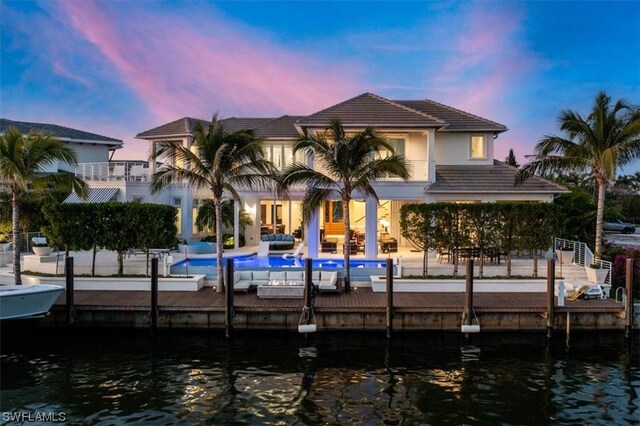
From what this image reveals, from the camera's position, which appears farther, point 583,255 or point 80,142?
point 80,142

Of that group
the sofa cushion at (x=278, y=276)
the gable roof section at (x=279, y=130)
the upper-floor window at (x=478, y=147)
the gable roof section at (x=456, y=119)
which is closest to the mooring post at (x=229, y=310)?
the sofa cushion at (x=278, y=276)

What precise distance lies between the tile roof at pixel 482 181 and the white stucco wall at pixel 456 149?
1.99 feet

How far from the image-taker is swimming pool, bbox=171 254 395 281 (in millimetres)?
18562

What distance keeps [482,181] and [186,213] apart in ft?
62.0

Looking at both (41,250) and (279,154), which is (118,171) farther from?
(279,154)

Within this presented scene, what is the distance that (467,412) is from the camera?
9375 millimetres

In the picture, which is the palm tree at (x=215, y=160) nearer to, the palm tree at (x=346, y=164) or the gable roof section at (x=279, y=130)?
the palm tree at (x=346, y=164)

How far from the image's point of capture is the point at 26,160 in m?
16.4

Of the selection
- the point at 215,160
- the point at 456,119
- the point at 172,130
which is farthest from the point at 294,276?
the point at 172,130

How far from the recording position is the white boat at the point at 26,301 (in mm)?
13133

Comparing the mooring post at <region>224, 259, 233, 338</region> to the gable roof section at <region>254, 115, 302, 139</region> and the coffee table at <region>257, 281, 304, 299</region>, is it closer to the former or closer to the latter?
the coffee table at <region>257, 281, 304, 299</region>

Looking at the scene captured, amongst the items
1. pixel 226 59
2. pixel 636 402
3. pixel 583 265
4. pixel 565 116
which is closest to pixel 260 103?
pixel 226 59

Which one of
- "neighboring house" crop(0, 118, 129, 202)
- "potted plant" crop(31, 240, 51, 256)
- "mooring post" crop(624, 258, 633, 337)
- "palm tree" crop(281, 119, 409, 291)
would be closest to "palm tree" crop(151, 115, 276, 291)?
"palm tree" crop(281, 119, 409, 291)

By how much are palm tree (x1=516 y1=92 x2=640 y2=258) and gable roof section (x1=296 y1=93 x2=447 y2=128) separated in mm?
6016
